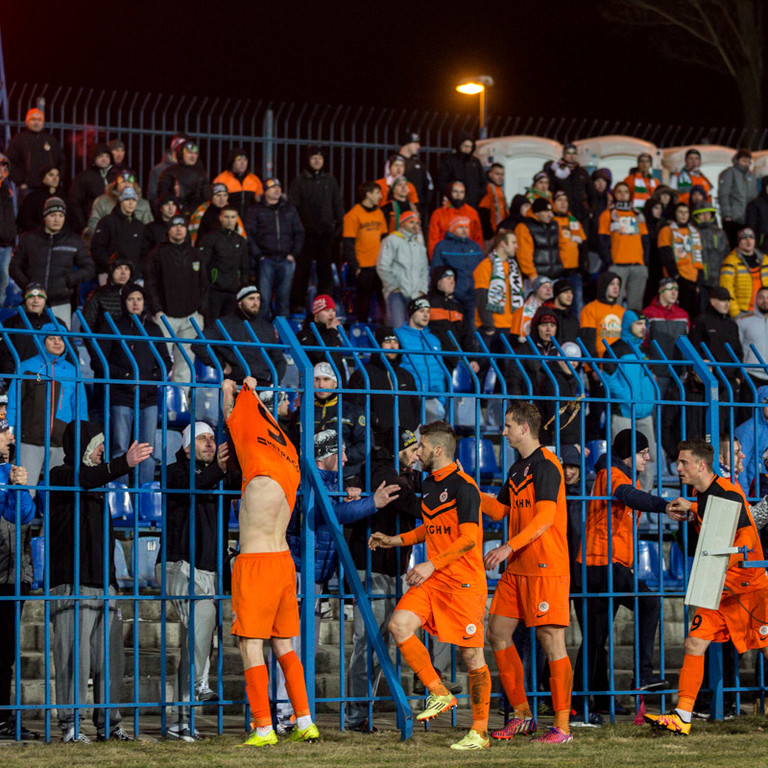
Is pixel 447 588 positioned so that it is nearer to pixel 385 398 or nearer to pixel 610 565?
pixel 610 565

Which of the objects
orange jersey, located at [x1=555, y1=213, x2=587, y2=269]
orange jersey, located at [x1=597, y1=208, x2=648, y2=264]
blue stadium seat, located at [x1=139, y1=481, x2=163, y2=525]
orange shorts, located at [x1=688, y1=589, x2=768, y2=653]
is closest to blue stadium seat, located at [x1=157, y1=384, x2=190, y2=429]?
blue stadium seat, located at [x1=139, y1=481, x2=163, y2=525]

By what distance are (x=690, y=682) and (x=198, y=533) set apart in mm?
3207

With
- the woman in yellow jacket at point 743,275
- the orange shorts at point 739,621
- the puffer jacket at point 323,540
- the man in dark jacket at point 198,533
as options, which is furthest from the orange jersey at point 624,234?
the man in dark jacket at point 198,533

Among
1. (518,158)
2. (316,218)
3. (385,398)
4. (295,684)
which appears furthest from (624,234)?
(295,684)

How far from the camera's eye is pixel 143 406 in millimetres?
11641

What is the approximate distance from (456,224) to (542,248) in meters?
1.19

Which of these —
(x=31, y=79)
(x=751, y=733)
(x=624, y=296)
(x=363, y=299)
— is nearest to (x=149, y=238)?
(x=363, y=299)

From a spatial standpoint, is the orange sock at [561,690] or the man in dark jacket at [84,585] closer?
the man in dark jacket at [84,585]

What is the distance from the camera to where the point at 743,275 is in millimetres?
16781

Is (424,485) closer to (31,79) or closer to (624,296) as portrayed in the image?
(624,296)

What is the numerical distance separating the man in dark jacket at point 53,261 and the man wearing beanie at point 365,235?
3.36 metres

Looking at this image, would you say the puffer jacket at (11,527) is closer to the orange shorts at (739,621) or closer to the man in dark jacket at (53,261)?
the orange shorts at (739,621)

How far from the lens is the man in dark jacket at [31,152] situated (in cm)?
1540

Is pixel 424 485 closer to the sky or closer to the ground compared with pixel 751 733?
closer to the sky
